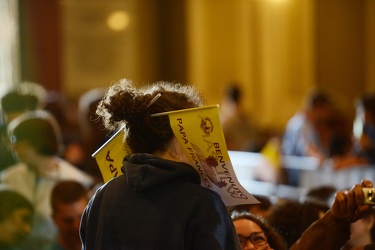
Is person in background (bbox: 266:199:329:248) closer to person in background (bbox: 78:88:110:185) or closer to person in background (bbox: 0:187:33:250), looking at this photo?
person in background (bbox: 0:187:33:250)

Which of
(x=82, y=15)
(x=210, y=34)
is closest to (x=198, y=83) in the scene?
(x=210, y=34)

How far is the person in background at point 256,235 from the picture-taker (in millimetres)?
3709

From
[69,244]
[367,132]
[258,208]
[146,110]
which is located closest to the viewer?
[146,110]

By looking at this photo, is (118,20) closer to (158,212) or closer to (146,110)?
(146,110)

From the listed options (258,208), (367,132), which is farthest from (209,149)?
(367,132)

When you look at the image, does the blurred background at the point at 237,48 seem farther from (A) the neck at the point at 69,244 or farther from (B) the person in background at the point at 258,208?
(B) the person in background at the point at 258,208

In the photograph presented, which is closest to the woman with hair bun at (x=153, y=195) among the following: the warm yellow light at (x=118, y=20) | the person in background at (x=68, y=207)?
the person in background at (x=68, y=207)

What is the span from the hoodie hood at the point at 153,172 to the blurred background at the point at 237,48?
457 inches

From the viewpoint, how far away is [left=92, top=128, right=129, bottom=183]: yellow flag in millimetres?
3621

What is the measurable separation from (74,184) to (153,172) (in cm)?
212

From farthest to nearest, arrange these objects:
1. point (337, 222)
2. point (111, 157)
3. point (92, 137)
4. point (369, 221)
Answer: point (92, 137)
point (369, 221)
point (111, 157)
point (337, 222)

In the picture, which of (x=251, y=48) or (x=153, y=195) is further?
(x=251, y=48)

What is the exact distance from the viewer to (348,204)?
10.9ft

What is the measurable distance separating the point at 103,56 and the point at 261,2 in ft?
8.57
